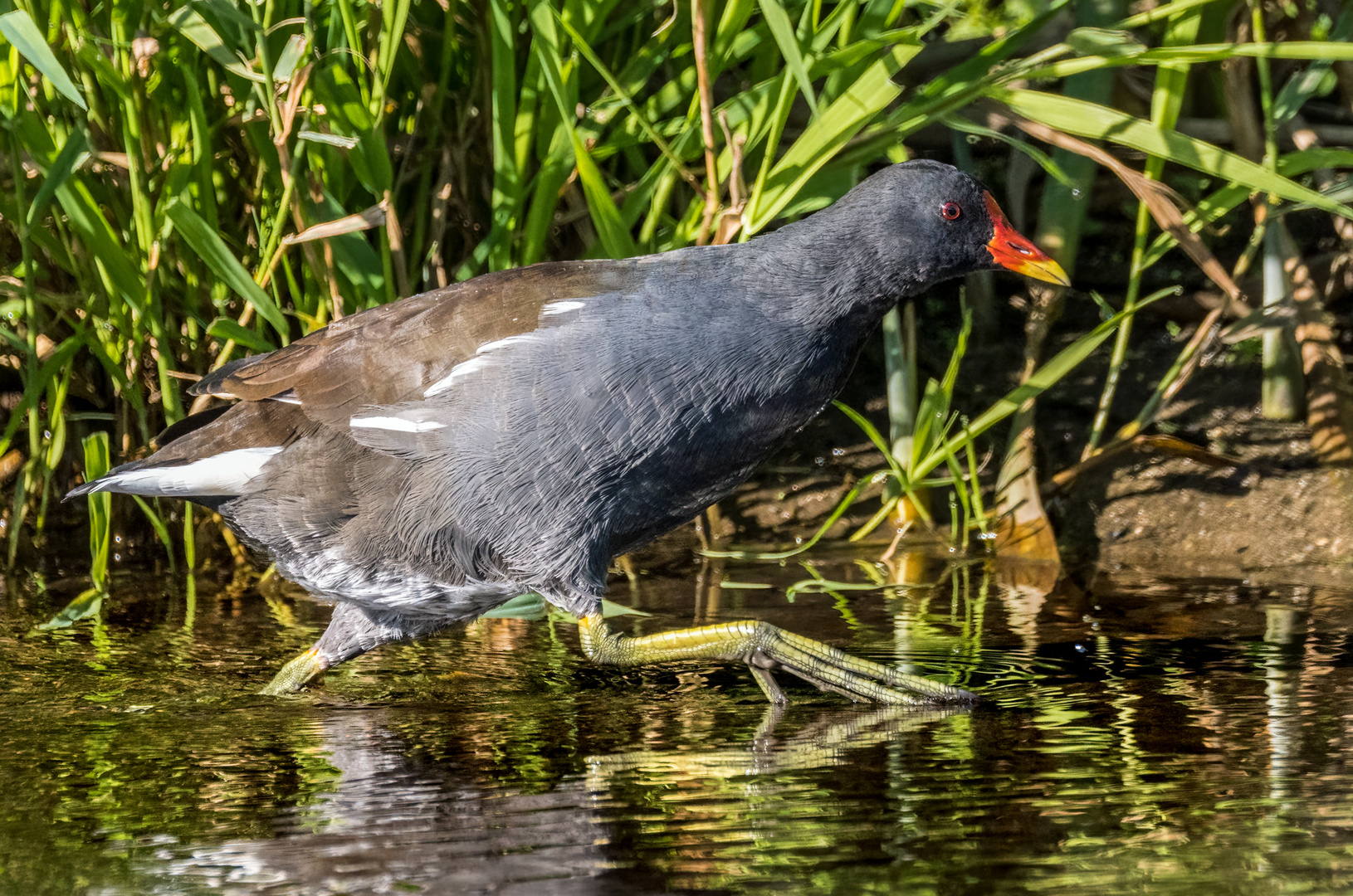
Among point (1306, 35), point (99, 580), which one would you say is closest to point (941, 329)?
point (1306, 35)

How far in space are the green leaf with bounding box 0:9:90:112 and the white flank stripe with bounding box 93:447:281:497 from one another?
0.67m

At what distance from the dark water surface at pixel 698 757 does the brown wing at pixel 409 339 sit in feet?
1.78

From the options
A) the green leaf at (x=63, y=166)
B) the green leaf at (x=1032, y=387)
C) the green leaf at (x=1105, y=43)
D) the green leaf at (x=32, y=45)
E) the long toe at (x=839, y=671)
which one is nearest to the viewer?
the green leaf at (x=32, y=45)

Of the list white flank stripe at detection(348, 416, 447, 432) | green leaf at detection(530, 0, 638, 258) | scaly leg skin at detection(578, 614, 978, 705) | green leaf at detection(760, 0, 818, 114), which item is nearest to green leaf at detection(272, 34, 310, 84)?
green leaf at detection(530, 0, 638, 258)

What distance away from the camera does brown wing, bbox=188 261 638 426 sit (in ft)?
8.58

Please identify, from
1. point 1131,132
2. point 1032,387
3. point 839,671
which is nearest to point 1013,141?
point 1131,132

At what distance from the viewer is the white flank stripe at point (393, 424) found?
8.55 feet

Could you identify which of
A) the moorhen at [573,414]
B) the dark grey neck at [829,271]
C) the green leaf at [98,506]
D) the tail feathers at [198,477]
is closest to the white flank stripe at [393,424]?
the moorhen at [573,414]

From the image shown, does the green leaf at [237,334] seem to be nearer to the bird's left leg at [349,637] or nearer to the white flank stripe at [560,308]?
the bird's left leg at [349,637]

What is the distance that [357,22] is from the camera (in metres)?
3.06

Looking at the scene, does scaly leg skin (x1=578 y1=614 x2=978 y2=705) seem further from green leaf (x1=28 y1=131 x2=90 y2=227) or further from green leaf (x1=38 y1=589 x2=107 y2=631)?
green leaf (x1=28 y1=131 x2=90 y2=227)

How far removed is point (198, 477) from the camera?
2768mm

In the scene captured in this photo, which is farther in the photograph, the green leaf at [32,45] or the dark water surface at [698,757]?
the green leaf at [32,45]

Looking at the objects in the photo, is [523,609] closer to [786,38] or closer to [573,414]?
[573,414]
